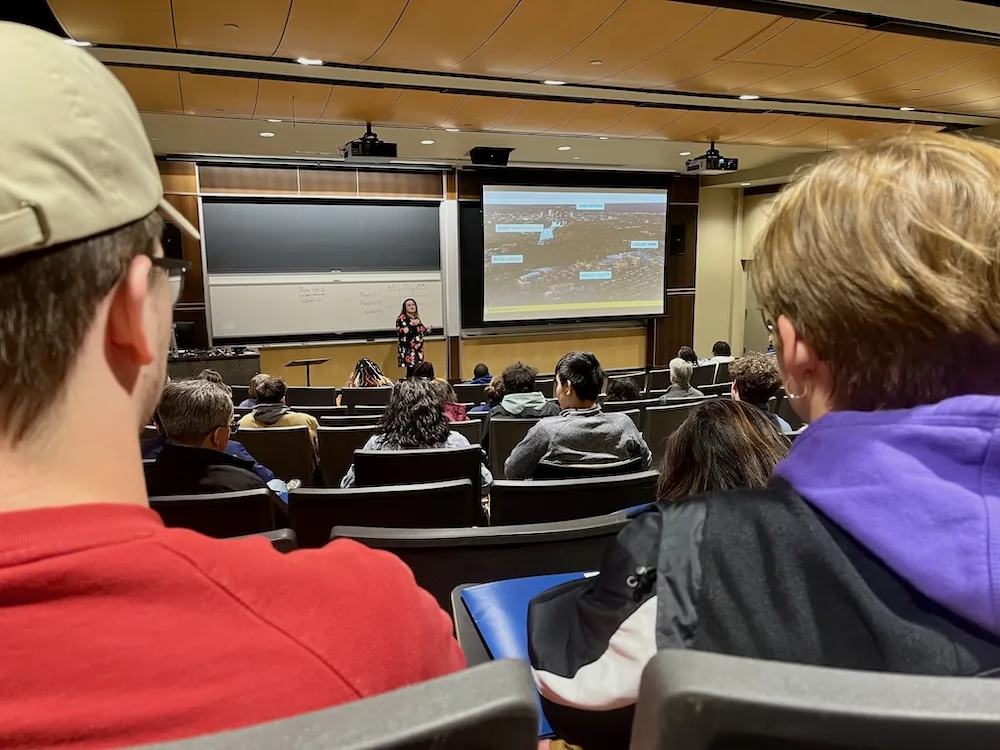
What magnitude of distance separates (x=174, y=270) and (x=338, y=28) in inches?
154

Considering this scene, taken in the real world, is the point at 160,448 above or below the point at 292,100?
below

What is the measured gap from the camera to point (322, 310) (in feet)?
30.3

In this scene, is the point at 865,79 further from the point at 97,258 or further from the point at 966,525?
the point at 97,258

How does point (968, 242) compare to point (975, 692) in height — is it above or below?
above

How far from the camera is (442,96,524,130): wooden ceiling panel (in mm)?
5887

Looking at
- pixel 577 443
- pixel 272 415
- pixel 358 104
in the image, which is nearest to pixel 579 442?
pixel 577 443

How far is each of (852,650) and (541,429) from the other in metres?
2.43

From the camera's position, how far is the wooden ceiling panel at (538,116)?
607 cm

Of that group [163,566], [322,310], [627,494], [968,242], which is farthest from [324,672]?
[322,310]

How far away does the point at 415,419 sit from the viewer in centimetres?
313

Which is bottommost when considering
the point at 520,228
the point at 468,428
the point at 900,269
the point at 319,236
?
the point at 468,428

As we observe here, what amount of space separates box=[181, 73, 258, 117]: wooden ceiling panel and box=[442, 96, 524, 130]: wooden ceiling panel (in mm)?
1924

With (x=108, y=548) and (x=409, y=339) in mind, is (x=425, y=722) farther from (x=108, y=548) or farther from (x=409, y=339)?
(x=409, y=339)

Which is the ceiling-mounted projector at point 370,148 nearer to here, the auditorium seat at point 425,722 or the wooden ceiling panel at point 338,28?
the wooden ceiling panel at point 338,28
